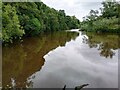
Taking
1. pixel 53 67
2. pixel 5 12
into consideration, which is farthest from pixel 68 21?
pixel 53 67

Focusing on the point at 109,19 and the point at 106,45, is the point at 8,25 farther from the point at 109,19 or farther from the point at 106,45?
the point at 109,19

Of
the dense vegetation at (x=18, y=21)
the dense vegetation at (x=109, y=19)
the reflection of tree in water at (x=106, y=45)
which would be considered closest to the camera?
the reflection of tree in water at (x=106, y=45)

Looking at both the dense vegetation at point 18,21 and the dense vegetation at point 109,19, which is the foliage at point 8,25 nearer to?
the dense vegetation at point 18,21

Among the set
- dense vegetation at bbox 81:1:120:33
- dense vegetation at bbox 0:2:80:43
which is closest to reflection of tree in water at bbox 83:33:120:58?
dense vegetation at bbox 0:2:80:43

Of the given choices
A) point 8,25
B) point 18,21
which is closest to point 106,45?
point 18,21

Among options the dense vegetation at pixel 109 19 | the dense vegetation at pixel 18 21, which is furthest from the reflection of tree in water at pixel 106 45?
the dense vegetation at pixel 109 19

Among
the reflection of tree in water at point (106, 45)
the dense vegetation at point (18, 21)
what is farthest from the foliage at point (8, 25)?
the reflection of tree in water at point (106, 45)

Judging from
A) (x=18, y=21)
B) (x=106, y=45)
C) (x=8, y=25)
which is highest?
(x=18, y=21)

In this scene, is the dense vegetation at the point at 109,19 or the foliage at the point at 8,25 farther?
the dense vegetation at the point at 109,19

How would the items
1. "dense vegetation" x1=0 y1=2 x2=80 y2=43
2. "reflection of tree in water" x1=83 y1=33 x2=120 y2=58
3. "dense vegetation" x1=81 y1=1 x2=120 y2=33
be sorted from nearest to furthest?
"reflection of tree in water" x1=83 y1=33 x2=120 y2=58
"dense vegetation" x1=0 y1=2 x2=80 y2=43
"dense vegetation" x1=81 y1=1 x2=120 y2=33

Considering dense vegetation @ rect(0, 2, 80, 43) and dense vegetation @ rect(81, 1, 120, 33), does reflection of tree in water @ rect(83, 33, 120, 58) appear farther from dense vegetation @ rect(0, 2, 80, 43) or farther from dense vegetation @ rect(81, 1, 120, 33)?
dense vegetation @ rect(81, 1, 120, 33)

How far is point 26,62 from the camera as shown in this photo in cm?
1062

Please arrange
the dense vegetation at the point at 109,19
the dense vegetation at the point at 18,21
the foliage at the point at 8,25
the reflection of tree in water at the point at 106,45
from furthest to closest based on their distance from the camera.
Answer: the dense vegetation at the point at 109,19 < the dense vegetation at the point at 18,21 < the foliage at the point at 8,25 < the reflection of tree in water at the point at 106,45

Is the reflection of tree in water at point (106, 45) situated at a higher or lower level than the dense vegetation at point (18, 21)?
lower
